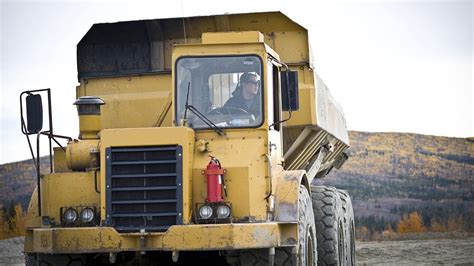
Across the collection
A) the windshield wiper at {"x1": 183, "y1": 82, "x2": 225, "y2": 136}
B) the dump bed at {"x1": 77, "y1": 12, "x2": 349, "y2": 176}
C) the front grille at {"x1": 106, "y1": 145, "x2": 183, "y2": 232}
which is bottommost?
the front grille at {"x1": 106, "y1": 145, "x2": 183, "y2": 232}

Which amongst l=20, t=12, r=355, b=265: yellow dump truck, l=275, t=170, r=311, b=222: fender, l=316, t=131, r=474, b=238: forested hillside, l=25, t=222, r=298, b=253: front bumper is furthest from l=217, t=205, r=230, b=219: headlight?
l=316, t=131, r=474, b=238: forested hillside

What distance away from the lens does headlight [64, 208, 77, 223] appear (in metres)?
11.8

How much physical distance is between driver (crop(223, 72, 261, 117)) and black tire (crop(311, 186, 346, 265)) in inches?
131

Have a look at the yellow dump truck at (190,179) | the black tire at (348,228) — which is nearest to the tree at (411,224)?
the black tire at (348,228)

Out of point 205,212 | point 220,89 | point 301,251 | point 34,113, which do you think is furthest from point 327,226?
point 34,113

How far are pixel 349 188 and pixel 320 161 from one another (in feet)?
69.5

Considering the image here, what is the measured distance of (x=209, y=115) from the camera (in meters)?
12.2

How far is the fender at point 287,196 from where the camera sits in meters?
11.6

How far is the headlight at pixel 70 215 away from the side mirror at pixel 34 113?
916 mm

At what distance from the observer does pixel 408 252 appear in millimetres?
22250

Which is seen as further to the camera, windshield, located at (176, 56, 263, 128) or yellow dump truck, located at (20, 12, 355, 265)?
windshield, located at (176, 56, 263, 128)

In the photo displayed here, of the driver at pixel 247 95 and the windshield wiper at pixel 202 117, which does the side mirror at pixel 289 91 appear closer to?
the driver at pixel 247 95

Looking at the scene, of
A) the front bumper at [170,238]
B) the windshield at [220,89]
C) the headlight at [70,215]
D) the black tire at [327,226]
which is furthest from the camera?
the black tire at [327,226]

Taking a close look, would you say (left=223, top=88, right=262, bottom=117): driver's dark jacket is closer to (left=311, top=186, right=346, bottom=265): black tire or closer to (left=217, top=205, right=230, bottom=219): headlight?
(left=217, top=205, right=230, bottom=219): headlight
